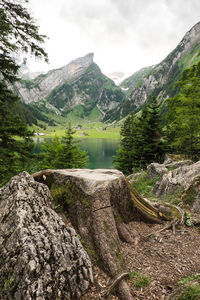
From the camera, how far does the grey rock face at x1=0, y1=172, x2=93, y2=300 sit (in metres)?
2.87

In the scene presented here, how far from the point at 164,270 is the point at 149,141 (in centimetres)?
1606

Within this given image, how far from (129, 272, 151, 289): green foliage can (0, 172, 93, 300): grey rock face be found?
3.52ft

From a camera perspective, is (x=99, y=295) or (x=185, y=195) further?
(x=185, y=195)

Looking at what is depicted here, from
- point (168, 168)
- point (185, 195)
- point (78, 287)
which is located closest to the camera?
point (78, 287)

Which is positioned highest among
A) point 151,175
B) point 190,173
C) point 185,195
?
point 190,173

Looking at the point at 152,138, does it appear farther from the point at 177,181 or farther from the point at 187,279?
the point at 187,279

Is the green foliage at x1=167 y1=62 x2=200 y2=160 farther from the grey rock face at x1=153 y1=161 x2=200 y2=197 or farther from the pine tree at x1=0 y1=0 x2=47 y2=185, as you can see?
the pine tree at x1=0 y1=0 x2=47 y2=185

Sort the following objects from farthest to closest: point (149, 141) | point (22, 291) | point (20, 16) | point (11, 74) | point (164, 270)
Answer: point (149, 141) < point (11, 74) < point (20, 16) < point (164, 270) < point (22, 291)

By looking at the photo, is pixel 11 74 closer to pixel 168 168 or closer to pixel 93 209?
pixel 93 209

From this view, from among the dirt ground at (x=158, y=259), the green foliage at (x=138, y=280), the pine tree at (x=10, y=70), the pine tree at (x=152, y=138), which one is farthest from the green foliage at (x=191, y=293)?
the pine tree at (x=152, y=138)

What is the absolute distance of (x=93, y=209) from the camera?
14.7 feet

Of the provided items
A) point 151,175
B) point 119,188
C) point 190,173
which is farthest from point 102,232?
point 151,175

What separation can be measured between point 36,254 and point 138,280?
2653 millimetres

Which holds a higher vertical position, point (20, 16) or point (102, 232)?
point (20, 16)
